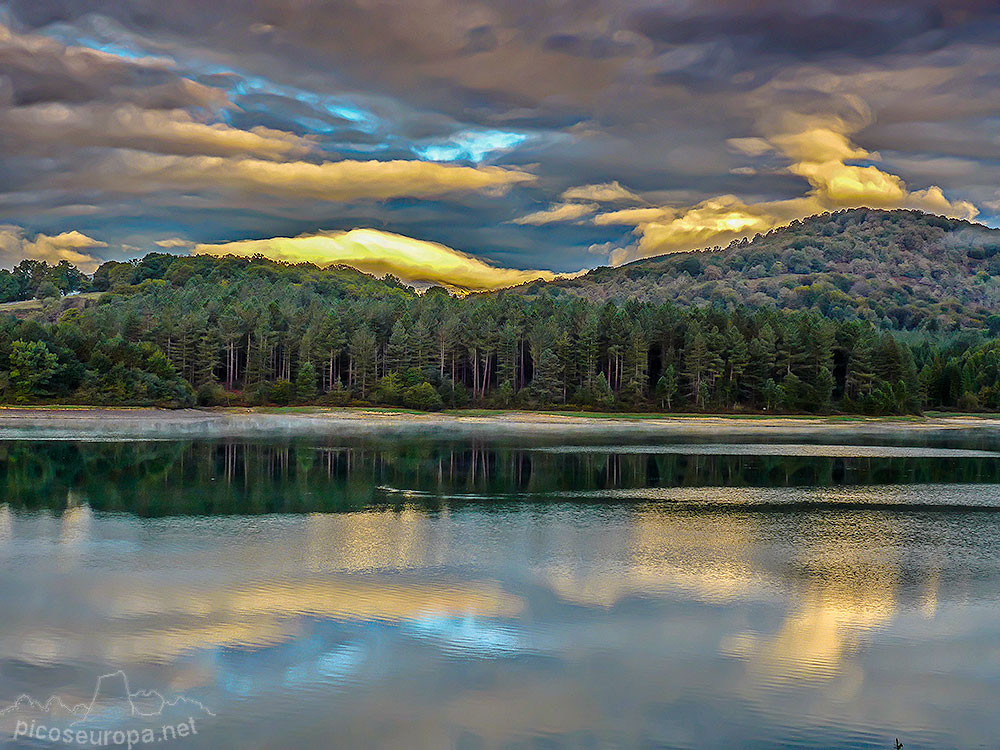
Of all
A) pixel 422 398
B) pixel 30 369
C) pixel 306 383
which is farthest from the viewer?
pixel 306 383

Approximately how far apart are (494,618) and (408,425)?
76.4 meters

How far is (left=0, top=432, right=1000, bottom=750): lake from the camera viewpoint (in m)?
14.3

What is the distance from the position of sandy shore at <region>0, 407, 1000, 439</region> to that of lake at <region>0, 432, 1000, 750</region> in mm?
41169

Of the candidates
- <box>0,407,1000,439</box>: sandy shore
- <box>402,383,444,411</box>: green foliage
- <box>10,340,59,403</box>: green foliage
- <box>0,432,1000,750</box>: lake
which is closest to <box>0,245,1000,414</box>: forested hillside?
<box>402,383,444,411</box>: green foliage

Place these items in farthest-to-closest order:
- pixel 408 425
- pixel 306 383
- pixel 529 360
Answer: pixel 529 360 < pixel 306 383 < pixel 408 425

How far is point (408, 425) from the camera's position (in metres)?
95.5

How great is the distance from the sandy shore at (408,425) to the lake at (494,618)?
41169 millimetres

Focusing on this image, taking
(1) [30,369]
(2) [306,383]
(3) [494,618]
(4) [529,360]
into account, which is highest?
(4) [529,360]

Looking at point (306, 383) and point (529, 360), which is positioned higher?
point (529, 360)

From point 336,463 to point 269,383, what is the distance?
73702mm

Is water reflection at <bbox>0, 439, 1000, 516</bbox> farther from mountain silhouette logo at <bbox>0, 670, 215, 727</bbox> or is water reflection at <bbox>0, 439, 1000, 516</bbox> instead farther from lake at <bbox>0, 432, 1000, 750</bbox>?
mountain silhouette logo at <bbox>0, 670, 215, 727</bbox>

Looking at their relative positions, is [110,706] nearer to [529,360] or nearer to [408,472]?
[408,472]

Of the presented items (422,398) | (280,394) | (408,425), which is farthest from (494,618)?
(280,394)

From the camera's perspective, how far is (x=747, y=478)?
47.7 meters
